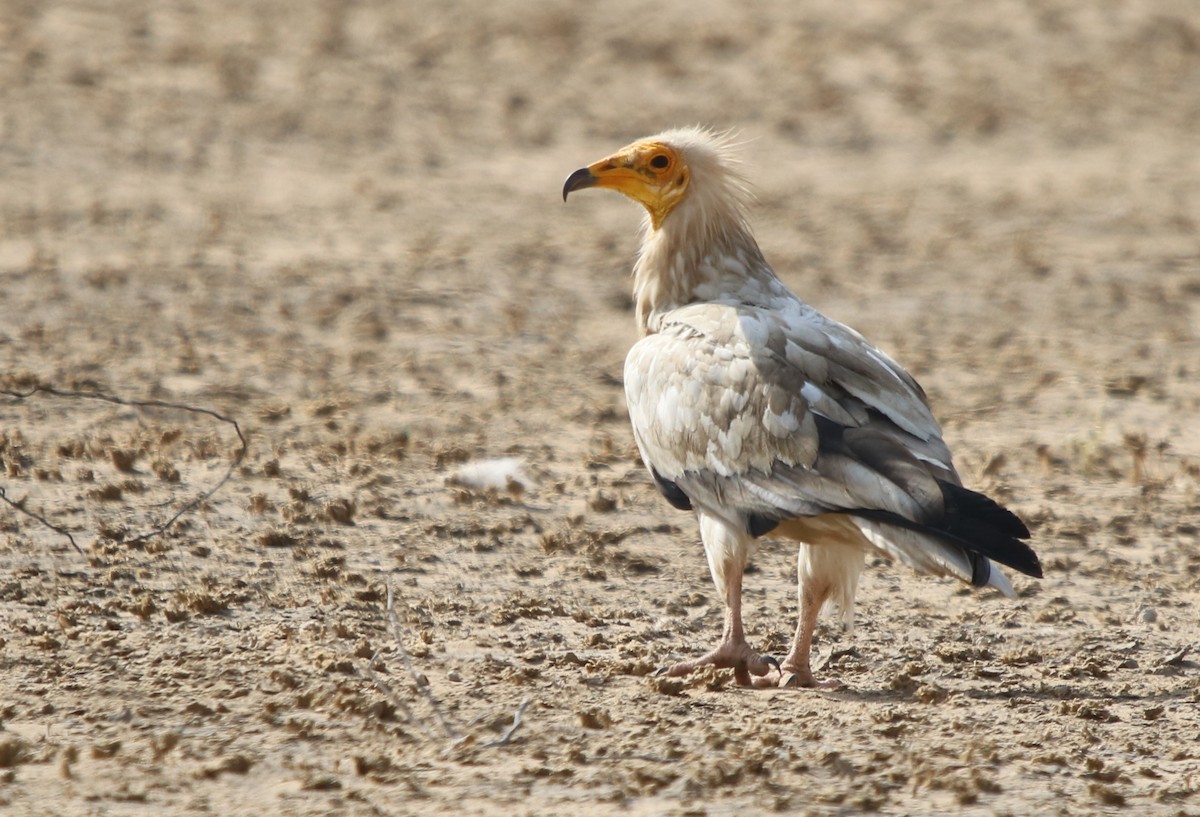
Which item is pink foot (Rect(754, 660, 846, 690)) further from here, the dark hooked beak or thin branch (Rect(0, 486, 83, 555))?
thin branch (Rect(0, 486, 83, 555))

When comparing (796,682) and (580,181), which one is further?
(580,181)

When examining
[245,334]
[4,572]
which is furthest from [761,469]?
[245,334]

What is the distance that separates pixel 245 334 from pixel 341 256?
187cm

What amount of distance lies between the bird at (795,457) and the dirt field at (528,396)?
0.41 m

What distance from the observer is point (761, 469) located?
5316 millimetres

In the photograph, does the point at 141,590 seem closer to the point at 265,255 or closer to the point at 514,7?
the point at 265,255

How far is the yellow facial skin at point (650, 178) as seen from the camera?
6.41 metres

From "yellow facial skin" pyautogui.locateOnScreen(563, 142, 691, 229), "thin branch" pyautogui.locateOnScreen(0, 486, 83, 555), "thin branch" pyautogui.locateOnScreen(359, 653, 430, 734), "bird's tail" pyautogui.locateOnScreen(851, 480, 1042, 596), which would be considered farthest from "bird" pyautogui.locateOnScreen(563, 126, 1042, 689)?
"thin branch" pyautogui.locateOnScreen(0, 486, 83, 555)

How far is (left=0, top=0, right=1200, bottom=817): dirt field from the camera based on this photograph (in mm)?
4750

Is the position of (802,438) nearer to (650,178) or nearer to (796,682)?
(796,682)

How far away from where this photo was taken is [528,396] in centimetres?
884

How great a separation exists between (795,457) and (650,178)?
1.62 metres

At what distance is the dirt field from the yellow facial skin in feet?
4.44

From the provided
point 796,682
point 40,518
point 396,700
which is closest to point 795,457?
point 796,682
